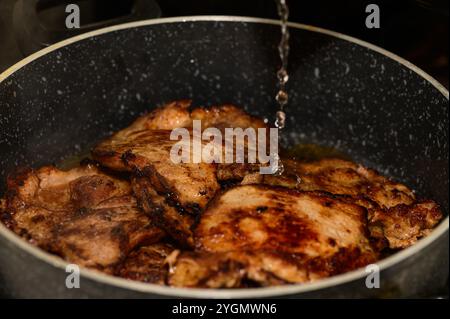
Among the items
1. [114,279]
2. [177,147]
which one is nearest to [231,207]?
[177,147]

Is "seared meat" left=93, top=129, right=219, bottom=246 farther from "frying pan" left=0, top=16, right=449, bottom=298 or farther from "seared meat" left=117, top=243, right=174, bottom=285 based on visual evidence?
"frying pan" left=0, top=16, right=449, bottom=298

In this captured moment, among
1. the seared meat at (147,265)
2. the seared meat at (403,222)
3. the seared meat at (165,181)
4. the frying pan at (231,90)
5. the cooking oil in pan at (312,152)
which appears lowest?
the seared meat at (147,265)

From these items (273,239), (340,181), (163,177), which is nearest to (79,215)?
(163,177)

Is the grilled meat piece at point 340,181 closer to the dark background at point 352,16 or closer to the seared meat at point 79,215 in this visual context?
the seared meat at point 79,215

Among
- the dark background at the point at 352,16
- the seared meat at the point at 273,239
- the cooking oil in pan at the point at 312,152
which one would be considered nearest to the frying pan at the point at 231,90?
the cooking oil in pan at the point at 312,152

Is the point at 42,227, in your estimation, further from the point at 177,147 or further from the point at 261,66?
the point at 261,66

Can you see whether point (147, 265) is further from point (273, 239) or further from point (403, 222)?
point (403, 222)

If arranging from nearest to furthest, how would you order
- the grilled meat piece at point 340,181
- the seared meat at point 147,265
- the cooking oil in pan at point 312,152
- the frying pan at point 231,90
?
the seared meat at point 147,265 < the grilled meat piece at point 340,181 < the frying pan at point 231,90 < the cooking oil in pan at point 312,152
